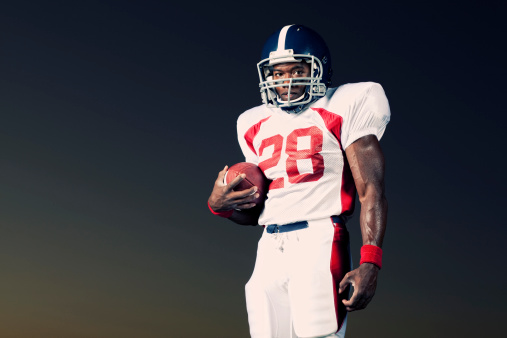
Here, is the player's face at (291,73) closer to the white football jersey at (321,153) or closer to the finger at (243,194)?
the white football jersey at (321,153)

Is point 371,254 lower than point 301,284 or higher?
higher

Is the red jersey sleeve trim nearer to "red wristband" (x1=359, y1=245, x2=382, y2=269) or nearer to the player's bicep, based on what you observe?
the player's bicep

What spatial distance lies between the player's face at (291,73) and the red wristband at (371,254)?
2.67ft

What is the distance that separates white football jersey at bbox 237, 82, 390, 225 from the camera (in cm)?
245

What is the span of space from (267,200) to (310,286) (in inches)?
19.3

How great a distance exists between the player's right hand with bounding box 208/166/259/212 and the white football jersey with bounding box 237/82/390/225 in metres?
0.09

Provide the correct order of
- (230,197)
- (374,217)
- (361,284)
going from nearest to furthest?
(361,284) → (374,217) → (230,197)

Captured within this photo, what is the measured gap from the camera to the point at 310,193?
8.09 ft

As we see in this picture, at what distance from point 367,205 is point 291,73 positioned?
2.51ft

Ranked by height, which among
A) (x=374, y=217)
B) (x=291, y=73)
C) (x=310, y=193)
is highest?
(x=291, y=73)

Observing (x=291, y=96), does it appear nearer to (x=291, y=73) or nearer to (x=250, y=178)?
(x=291, y=73)

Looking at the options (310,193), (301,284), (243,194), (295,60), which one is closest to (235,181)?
(243,194)

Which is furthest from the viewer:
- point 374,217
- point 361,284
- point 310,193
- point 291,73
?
point 291,73

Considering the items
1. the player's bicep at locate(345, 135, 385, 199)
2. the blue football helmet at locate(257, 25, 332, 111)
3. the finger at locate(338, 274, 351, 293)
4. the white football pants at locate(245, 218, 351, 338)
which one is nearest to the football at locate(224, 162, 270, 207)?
the white football pants at locate(245, 218, 351, 338)
